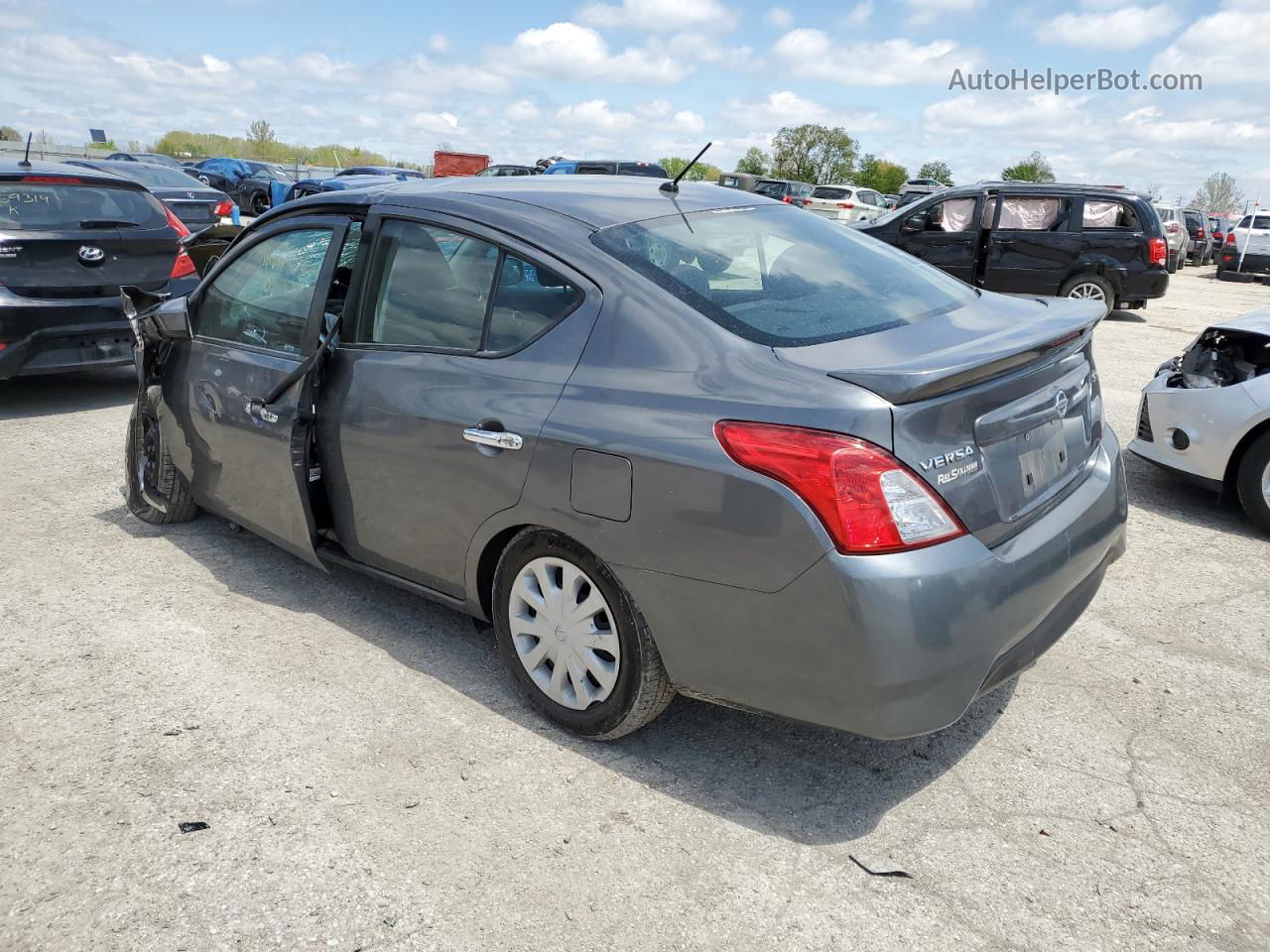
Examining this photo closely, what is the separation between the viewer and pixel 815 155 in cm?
6881

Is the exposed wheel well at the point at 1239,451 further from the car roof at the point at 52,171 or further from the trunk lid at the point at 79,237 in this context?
the car roof at the point at 52,171

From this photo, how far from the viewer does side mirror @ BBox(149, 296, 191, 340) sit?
4293 mm

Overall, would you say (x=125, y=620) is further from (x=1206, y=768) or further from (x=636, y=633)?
(x=1206, y=768)

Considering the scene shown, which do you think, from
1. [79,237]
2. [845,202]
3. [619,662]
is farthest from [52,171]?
[845,202]

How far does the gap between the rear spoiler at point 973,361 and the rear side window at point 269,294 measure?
223cm

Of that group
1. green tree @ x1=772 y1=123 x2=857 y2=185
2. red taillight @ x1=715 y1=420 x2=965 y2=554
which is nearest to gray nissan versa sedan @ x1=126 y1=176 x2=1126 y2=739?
red taillight @ x1=715 y1=420 x2=965 y2=554

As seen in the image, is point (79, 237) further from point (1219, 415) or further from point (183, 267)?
point (1219, 415)

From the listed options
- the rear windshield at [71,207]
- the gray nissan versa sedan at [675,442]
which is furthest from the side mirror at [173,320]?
the rear windshield at [71,207]

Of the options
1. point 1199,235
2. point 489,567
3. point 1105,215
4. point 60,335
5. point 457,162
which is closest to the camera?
point 489,567

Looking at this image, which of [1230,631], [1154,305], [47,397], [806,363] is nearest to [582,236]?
[806,363]

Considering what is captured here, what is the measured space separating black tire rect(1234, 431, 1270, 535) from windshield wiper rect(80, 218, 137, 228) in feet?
24.6

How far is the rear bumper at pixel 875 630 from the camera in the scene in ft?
7.68

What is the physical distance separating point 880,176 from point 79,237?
71.9m

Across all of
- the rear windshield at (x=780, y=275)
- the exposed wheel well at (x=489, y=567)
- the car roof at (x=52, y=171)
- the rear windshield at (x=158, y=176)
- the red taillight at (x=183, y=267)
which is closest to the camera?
the rear windshield at (x=780, y=275)
